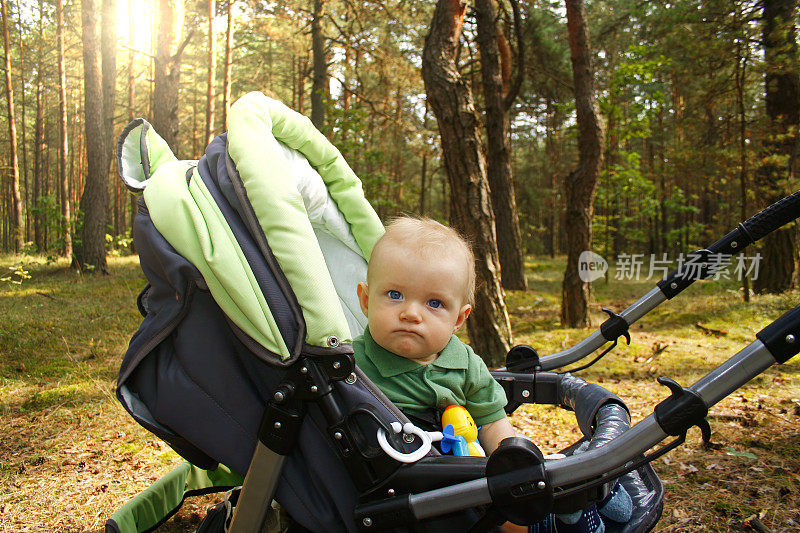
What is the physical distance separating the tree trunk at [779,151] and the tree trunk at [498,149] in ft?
13.1

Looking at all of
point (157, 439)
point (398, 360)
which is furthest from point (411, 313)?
point (157, 439)

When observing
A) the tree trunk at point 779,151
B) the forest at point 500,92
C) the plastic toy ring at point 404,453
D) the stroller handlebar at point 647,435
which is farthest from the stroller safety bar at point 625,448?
the tree trunk at point 779,151

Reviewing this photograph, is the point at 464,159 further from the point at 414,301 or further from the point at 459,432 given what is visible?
the point at 459,432

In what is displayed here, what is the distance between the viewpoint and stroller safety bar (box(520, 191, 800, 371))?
222 cm

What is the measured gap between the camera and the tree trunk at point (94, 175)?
11102mm

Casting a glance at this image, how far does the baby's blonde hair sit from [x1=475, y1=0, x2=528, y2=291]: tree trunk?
558 cm

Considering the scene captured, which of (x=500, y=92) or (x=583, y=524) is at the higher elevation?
(x=500, y=92)

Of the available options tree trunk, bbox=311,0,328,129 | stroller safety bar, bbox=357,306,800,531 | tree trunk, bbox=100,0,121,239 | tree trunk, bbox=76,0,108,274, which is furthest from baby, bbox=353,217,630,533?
tree trunk, bbox=100,0,121,239

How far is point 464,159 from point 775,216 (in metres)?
3.06

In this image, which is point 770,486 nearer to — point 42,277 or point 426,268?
point 426,268

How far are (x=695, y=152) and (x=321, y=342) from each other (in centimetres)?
1078

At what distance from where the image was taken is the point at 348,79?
60.2 ft

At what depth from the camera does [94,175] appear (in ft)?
37.1

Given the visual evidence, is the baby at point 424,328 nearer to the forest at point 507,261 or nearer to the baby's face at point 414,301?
the baby's face at point 414,301
